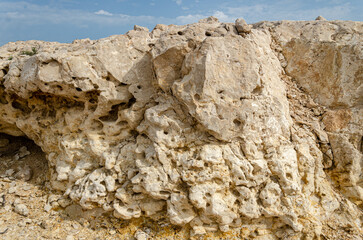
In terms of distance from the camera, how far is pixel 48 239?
4418 millimetres

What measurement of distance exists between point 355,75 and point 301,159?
226 cm

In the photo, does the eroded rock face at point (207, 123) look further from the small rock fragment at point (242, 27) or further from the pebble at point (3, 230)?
the pebble at point (3, 230)

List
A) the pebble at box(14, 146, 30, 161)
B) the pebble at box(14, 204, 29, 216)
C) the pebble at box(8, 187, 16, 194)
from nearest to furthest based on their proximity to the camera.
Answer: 1. the pebble at box(14, 204, 29, 216)
2. the pebble at box(8, 187, 16, 194)
3. the pebble at box(14, 146, 30, 161)

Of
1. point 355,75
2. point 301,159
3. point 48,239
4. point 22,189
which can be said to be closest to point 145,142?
point 48,239

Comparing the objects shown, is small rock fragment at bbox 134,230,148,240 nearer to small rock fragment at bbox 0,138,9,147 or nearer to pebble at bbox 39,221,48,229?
pebble at bbox 39,221,48,229

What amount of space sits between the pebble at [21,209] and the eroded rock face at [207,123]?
2.29 feet

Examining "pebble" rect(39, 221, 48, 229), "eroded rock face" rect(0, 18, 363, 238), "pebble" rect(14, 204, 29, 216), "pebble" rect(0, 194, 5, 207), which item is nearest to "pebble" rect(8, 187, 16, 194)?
"pebble" rect(0, 194, 5, 207)

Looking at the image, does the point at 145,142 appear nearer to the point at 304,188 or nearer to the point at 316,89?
the point at 304,188

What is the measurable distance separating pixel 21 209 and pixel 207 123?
4.52 m

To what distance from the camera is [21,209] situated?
4.95 metres

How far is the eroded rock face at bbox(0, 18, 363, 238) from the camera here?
4.08 m

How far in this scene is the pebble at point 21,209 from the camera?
490 centimetres

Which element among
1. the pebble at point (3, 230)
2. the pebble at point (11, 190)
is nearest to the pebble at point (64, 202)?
the pebble at point (3, 230)

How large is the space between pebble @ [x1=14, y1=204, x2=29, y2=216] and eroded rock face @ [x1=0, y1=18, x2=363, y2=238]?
70 cm
